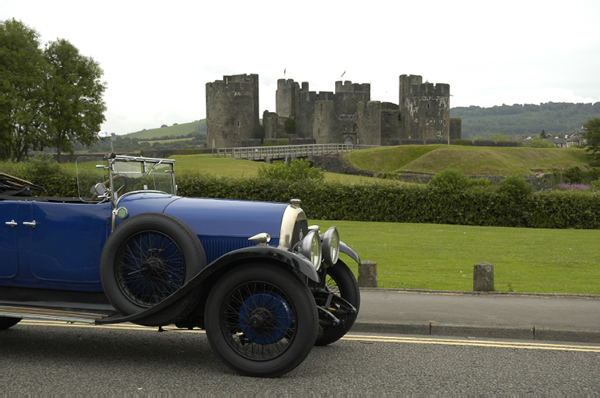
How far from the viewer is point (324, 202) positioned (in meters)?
28.0

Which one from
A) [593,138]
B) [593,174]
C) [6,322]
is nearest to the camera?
[6,322]

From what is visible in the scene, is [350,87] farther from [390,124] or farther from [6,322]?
[6,322]

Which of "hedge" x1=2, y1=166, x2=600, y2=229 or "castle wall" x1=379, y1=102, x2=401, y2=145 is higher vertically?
"castle wall" x1=379, y1=102, x2=401, y2=145

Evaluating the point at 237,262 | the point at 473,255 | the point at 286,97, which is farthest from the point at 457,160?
the point at 237,262

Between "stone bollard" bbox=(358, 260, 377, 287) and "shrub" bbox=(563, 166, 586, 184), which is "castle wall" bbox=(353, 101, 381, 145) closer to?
"shrub" bbox=(563, 166, 586, 184)

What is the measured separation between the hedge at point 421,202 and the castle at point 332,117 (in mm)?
49316

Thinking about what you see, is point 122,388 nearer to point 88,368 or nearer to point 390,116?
point 88,368

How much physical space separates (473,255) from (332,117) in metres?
67.7

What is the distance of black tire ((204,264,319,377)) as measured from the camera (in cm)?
522

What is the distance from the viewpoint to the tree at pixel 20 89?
48594mm

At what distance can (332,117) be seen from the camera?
82438 millimetres

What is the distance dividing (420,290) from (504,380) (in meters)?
4.34

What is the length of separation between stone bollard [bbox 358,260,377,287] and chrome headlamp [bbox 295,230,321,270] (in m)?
3.88

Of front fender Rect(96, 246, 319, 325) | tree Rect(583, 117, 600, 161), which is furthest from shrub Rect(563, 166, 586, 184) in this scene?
front fender Rect(96, 246, 319, 325)
